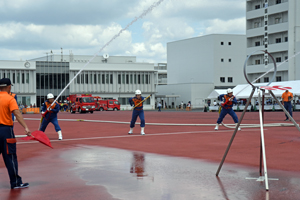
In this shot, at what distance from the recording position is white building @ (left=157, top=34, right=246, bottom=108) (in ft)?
290

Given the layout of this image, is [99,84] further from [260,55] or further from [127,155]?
[127,155]

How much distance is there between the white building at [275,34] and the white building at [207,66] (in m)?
11.5

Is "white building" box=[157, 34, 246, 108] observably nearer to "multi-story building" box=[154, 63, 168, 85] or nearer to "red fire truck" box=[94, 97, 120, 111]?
"red fire truck" box=[94, 97, 120, 111]

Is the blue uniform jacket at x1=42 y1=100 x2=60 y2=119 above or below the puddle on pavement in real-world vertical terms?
above

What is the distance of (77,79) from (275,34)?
39151 millimetres

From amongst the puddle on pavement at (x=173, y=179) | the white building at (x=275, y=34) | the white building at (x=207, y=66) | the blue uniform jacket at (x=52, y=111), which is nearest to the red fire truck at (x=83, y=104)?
the white building at (x=207, y=66)

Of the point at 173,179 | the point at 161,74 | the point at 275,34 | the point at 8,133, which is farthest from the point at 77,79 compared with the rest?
the point at 8,133

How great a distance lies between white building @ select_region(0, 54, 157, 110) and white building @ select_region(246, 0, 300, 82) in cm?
2354

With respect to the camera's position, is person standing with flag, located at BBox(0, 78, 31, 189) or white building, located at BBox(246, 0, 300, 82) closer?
person standing with flag, located at BBox(0, 78, 31, 189)

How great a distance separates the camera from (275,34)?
248ft

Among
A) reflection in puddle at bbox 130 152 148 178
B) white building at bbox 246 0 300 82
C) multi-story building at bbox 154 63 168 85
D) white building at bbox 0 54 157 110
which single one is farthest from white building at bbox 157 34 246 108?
reflection in puddle at bbox 130 152 148 178

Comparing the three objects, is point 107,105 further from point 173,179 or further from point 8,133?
point 8,133

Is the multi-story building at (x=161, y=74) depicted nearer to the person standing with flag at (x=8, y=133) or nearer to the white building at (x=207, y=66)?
the white building at (x=207, y=66)

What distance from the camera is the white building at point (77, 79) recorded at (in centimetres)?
8356
